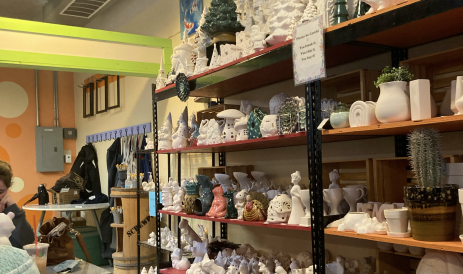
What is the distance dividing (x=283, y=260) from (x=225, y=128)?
3.22ft

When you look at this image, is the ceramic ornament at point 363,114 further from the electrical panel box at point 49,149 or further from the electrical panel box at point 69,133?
the electrical panel box at point 69,133

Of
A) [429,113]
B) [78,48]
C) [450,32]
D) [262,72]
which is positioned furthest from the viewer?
[78,48]

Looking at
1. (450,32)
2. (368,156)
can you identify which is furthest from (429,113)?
(368,156)

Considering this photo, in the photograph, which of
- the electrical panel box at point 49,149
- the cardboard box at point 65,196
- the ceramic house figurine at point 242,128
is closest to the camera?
the ceramic house figurine at point 242,128

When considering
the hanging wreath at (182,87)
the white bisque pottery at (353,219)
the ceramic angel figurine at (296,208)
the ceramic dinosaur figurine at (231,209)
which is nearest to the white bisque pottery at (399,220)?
the white bisque pottery at (353,219)

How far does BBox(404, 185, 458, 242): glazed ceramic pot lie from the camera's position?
68.4 inches

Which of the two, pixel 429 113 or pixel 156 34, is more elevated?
pixel 156 34

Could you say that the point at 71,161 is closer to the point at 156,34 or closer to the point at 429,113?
the point at 156,34

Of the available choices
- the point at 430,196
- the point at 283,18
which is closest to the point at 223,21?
the point at 283,18

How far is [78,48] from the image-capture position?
14.1 ft

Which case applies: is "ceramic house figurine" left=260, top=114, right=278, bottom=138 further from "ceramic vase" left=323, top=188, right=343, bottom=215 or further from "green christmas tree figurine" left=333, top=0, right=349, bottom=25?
"green christmas tree figurine" left=333, top=0, right=349, bottom=25

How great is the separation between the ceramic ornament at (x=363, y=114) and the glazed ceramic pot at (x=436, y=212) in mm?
371

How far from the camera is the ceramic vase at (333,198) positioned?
2.31 metres

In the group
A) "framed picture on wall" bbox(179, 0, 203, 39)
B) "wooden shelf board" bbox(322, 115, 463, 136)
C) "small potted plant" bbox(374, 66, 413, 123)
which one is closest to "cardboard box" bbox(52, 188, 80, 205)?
"framed picture on wall" bbox(179, 0, 203, 39)
